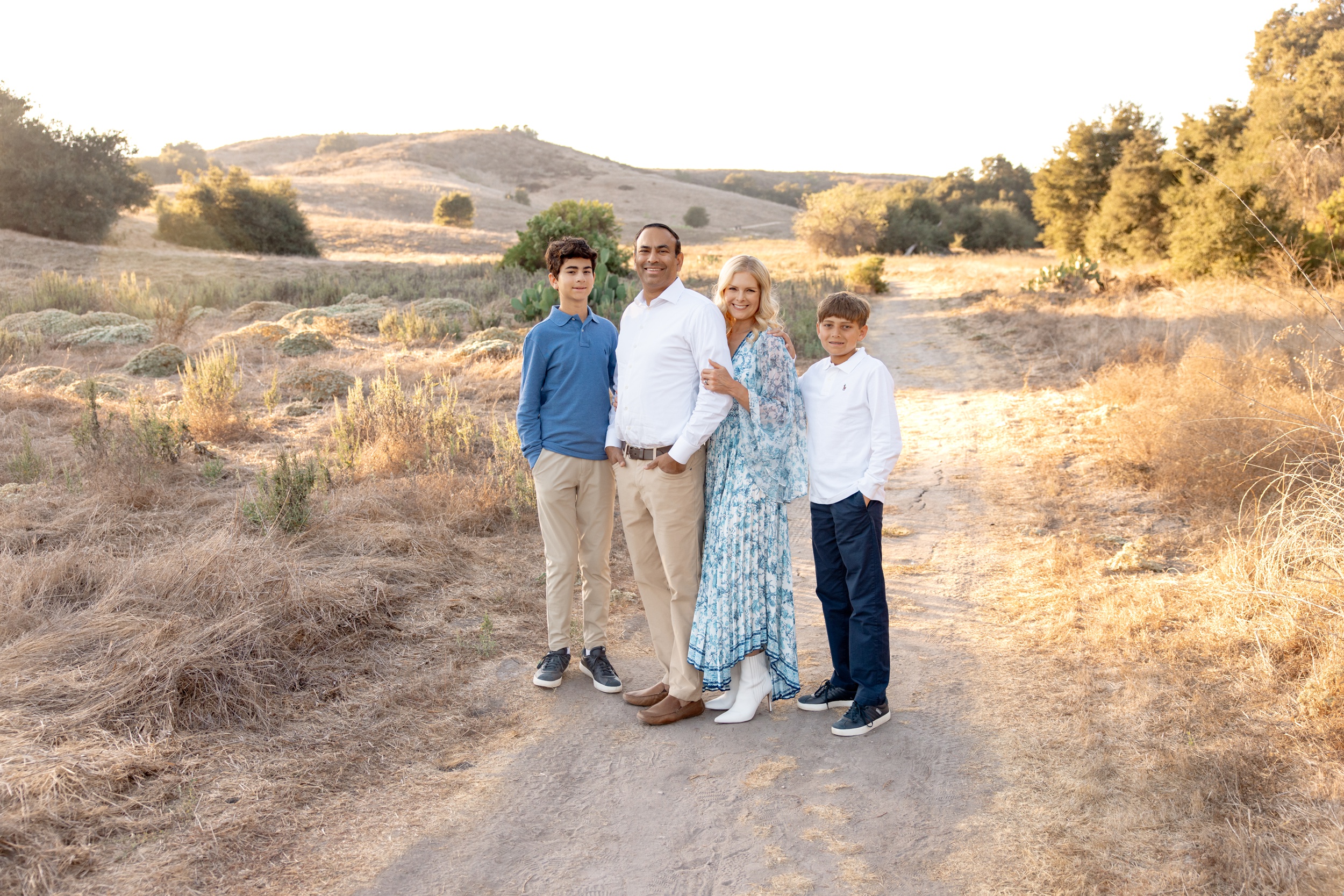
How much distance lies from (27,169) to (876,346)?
29.6 meters

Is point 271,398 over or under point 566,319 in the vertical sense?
under

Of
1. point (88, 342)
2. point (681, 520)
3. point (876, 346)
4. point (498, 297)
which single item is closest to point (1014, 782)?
point (681, 520)

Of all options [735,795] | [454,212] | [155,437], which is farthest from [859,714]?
[454,212]

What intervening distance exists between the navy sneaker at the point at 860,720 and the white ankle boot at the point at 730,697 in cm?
45

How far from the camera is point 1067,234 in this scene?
30.0 meters

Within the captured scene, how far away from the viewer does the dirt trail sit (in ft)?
8.71

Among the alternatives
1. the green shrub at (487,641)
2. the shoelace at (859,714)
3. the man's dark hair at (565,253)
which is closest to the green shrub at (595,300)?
the green shrub at (487,641)

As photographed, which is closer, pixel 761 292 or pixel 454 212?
pixel 761 292

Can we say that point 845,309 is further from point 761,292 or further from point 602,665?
point 602,665

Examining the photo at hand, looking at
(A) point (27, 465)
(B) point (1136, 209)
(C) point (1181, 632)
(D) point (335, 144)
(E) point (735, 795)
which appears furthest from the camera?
(D) point (335, 144)

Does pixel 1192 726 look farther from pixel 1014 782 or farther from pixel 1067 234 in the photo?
pixel 1067 234

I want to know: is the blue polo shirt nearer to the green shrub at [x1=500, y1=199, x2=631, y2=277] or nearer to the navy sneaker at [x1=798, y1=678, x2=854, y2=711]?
the navy sneaker at [x1=798, y1=678, x2=854, y2=711]

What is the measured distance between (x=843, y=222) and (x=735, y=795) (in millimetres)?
35705

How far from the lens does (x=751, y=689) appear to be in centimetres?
369
